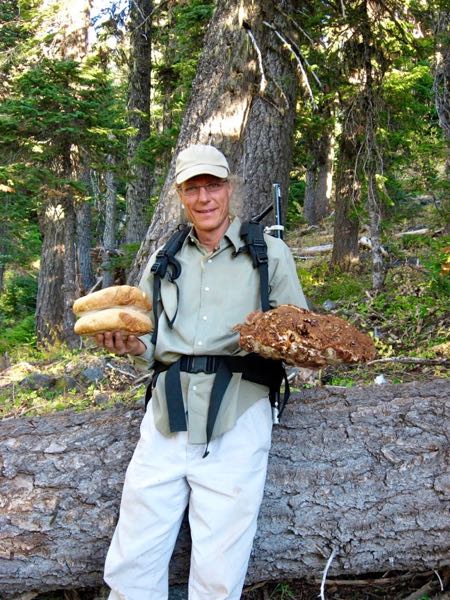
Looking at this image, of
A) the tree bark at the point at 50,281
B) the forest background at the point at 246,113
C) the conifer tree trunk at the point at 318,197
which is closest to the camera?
the forest background at the point at 246,113

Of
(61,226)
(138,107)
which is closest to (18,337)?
(61,226)

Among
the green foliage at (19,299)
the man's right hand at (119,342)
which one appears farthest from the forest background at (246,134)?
the green foliage at (19,299)

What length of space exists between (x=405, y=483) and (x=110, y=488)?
1.92 metres

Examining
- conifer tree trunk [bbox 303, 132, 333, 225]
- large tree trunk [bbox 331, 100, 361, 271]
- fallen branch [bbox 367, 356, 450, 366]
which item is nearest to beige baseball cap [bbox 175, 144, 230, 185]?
fallen branch [bbox 367, 356, 450, 366]

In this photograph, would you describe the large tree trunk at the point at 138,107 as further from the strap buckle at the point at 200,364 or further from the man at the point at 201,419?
the strap buckle at the point at 200,364

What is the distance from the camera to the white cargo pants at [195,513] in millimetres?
2969

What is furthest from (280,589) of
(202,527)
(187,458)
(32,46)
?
(32,46)

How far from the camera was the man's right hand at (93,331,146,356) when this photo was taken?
119 inches

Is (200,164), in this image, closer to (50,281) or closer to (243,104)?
(243,104)

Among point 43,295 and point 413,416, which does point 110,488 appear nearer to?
point 413,416

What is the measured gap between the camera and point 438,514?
3.35 metres

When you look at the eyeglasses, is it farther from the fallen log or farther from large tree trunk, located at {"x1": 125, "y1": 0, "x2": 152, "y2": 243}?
large tree trunk, located at {"x1": 125, "y1": 0, "x2": 152, "y2": 243}

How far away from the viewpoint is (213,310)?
331cm

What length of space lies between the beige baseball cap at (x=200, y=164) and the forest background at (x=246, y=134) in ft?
1.83
